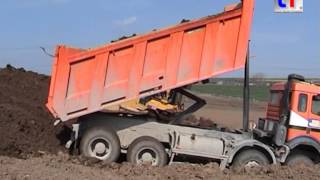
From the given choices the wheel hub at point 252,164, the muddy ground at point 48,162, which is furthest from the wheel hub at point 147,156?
the wheel hub at point 252,164

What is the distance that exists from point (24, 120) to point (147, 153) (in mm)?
3679

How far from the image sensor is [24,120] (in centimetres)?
1480

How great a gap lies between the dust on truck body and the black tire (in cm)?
74

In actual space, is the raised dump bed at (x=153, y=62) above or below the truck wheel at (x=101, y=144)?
above

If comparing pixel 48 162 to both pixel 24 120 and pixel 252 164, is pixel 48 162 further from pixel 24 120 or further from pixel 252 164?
pixel 252 164

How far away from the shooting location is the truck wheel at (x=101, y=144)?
1286 centimetres

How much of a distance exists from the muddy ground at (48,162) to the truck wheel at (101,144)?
534 mm

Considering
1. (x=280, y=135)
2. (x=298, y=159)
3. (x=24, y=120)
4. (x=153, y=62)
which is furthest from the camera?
(x=24, y=120)

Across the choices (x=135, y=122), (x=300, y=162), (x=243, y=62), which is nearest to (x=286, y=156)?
(x=300, y=162)

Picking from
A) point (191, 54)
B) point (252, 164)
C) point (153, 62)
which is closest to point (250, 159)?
point (252, 164)

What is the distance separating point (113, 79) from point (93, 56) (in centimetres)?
64

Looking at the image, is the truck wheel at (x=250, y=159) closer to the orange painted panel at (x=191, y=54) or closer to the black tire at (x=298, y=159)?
the black tire at (x=298, y=159)

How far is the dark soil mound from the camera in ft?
43.0

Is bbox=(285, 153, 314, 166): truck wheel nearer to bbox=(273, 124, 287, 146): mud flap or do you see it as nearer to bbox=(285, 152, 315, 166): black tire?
bbox=(285, 152, 315, 166): black tire
